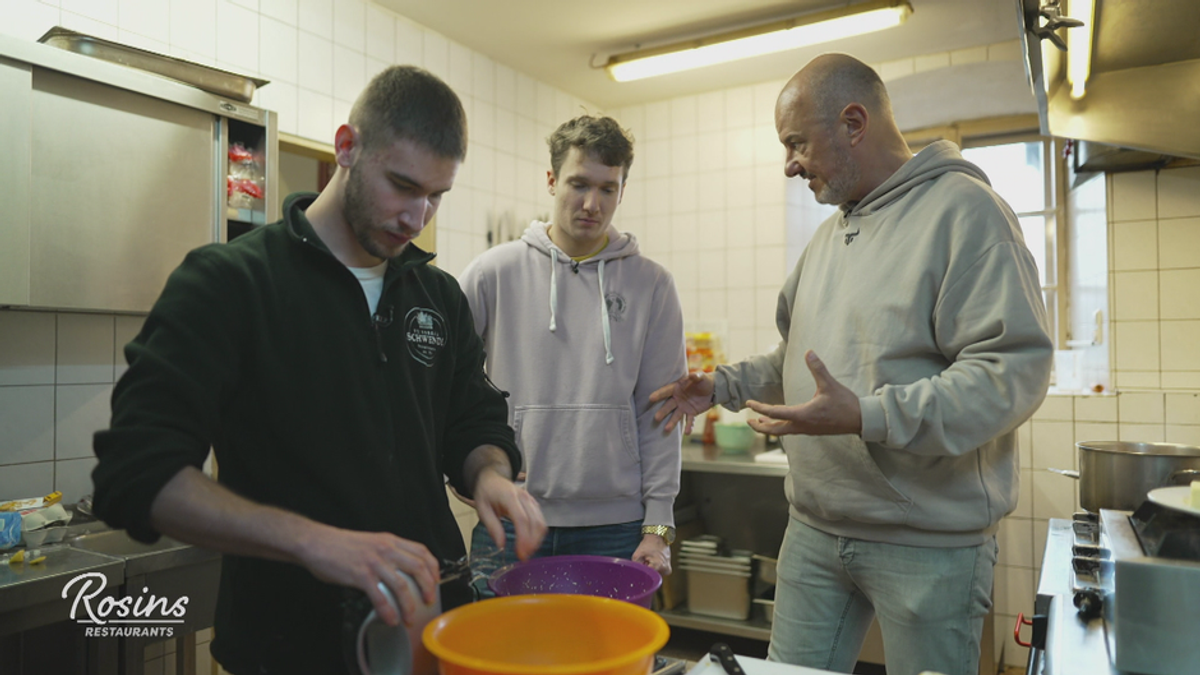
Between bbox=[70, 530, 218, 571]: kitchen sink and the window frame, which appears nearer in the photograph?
bbox=[70, 530, 218, 571]: kitchen sink

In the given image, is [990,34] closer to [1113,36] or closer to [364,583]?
[1113,36]

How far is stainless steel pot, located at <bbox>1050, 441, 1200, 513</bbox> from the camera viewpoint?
182 cm

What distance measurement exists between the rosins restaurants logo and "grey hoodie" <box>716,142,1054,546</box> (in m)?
1.59

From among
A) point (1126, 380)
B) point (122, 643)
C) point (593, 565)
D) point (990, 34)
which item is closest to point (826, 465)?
point (593, 565)

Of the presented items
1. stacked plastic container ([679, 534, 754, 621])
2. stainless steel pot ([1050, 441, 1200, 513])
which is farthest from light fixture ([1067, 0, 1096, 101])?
stacked plastic container ([679, 534, 754, 621])

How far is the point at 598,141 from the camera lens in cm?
180

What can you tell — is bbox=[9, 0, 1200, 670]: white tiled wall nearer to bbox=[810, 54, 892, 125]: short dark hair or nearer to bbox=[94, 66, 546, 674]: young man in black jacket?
bbox=[94, 66, 546, 674]: young man in black jacket

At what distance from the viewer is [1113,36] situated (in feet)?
6.27

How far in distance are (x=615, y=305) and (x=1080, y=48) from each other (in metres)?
1.27

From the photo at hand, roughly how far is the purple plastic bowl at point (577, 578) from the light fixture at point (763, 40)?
9.52ft

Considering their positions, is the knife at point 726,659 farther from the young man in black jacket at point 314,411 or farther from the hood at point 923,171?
the hood at point 923,171

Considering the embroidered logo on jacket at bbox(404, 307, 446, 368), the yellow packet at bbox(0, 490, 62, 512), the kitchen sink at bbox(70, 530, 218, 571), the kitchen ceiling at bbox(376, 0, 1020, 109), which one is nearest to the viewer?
the embroidered logo on jacket at bbox(404, 307, 446, 368)

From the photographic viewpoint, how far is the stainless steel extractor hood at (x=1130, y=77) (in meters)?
1.75

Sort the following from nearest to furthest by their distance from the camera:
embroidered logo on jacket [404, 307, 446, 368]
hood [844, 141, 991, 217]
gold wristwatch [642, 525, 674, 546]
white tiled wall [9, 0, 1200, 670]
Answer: embroidered logo on jacket [404, 307, 446, 368] → hood [844, 141, 991, 217] → gold wristwatch [642, 525, 674, 546] → white tiled wall [9, 0, 1200, 670]
